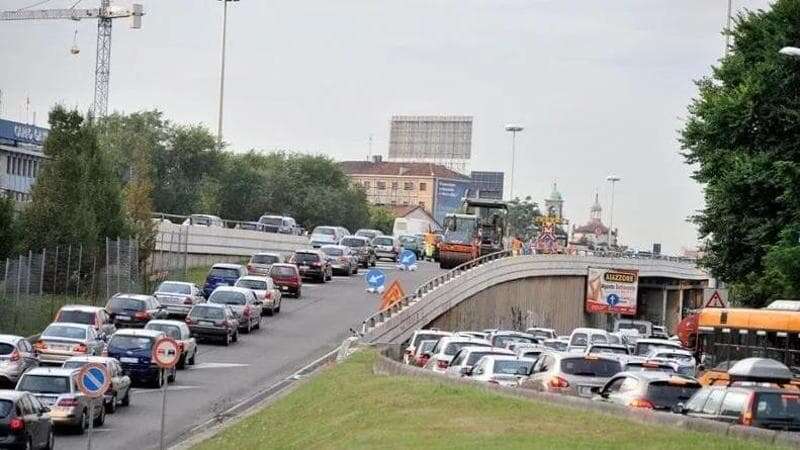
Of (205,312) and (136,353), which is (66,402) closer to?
(136,353)

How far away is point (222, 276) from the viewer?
7325 cm

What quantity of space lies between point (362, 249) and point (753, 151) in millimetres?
38330

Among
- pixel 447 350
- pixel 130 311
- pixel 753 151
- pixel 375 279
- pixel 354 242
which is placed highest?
pixel 753 151

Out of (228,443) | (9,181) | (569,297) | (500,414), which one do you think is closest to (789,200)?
(228,443)

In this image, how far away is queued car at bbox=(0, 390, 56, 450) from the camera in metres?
30.7

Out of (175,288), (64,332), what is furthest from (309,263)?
(64,332)

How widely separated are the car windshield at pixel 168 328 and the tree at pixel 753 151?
66.3 ft

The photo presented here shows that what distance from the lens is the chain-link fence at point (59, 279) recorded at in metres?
54.3

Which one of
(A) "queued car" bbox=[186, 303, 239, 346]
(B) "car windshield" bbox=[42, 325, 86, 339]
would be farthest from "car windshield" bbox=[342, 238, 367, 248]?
(B) "car windshield" bbox=[42, 325, 86, 339]

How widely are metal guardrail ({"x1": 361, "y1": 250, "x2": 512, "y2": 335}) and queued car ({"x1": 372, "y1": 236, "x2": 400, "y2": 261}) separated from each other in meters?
17.1

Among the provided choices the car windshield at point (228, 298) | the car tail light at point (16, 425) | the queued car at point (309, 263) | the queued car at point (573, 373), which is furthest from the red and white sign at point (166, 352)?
the queued car at point (309, 263)

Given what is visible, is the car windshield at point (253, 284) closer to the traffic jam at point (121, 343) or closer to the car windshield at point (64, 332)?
the traffic jam at point (121, 343)

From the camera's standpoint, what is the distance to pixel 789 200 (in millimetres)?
60156

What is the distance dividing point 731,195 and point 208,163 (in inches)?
3478
